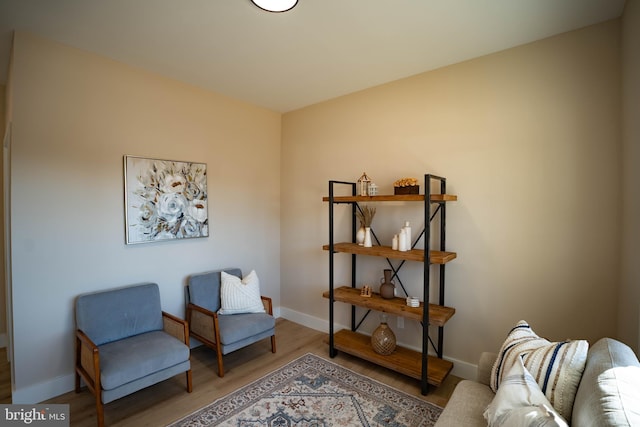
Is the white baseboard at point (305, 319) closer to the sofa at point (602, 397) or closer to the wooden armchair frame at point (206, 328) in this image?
the wooden armchair frame at point (206, 328)

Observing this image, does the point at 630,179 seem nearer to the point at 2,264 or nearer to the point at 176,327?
the point at 176,327

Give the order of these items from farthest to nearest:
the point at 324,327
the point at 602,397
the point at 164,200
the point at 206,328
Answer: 1. the point at 324,327
2. the point at 164,200
3. the point at 206,328
4. the point at 602,397

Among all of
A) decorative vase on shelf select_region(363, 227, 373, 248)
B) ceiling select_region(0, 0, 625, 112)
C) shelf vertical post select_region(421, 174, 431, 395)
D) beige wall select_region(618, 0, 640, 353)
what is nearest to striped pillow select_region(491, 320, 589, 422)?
beige wall select_region(618, 0, 640, 353)

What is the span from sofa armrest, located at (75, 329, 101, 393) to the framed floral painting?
86 cm

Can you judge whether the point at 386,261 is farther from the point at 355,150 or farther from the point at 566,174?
the point at 566,174

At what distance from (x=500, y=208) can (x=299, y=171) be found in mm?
2343

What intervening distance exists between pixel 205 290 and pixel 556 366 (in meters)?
2.91

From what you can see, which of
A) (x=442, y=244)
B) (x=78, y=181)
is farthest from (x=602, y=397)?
(x=78, y=181)

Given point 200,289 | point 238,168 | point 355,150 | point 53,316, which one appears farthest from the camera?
Result: point 238,168

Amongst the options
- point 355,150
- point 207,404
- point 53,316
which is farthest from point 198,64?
point 207,404

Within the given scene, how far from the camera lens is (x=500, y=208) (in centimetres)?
255

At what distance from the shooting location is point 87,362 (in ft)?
7.47

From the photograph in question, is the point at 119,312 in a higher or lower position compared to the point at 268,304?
higher

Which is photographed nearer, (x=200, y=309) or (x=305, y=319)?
(x=200, y=309)
